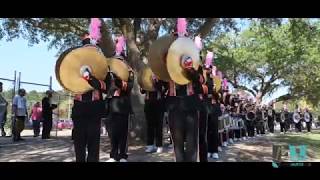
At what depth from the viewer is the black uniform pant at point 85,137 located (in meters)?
5.55

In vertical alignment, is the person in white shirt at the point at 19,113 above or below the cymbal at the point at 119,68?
below

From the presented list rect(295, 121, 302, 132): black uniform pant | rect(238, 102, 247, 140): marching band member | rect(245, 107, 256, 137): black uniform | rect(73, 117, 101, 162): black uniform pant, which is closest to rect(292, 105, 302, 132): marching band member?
rect(295, 121, 302, 132): black uniform pant

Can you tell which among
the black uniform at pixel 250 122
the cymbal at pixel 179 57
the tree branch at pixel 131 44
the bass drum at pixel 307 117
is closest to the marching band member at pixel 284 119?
the bass drum at pixel 307 117

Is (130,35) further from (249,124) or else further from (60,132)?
(249,124)

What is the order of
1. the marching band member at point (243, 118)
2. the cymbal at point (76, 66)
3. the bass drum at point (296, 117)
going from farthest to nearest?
the bass drum at point (296, 117)
the marching band member at point (243, 118)
the cymbal at point (76, 66)

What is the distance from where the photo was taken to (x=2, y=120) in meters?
7.78

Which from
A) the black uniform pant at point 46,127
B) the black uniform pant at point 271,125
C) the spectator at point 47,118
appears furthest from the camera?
the black uniform pant at point 271,125

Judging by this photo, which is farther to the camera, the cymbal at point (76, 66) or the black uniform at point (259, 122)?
the black uniform at point (259, 122)

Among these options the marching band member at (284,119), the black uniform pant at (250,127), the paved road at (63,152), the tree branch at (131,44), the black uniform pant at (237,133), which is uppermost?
the tree branch at (131,44)

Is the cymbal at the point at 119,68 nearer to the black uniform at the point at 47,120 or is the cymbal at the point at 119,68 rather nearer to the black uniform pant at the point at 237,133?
the black uniform at the point at 47,120

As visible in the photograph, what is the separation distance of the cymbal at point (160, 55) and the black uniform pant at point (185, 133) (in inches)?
16.9
